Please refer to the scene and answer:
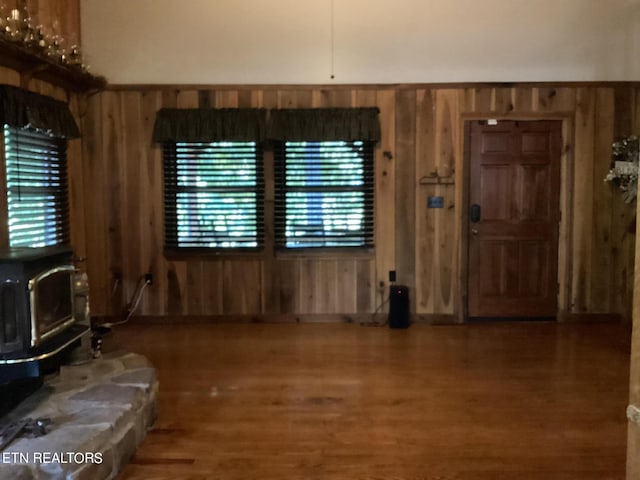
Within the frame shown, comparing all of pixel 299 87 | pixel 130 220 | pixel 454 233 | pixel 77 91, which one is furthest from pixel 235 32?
pixel 454 233

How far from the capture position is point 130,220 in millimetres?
5754

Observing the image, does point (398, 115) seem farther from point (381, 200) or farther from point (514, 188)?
point (514, 188)

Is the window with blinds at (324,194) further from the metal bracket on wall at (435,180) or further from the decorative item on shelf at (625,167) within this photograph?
the decorative item on shelf at (625,167)

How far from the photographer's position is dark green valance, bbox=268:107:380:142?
5543 millimetres

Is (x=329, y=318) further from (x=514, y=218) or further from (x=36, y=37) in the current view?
(x=36, y=37)

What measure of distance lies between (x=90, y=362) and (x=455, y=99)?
13.3ft

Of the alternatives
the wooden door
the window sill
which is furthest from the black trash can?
the window sill

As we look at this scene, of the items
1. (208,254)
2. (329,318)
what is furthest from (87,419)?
(329,318)

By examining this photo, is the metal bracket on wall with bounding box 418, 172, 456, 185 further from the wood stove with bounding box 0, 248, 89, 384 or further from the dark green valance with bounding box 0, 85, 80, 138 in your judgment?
the wood stove with bounding box 0, 248, 89, 384

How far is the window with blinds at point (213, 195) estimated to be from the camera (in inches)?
222

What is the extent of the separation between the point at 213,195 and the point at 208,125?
2.22 feet

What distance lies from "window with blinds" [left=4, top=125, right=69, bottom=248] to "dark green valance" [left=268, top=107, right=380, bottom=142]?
6.36 feet

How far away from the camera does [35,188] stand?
14.6 feet

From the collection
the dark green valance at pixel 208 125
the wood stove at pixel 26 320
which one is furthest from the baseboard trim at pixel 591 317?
the wood stove at pixel 26 320
